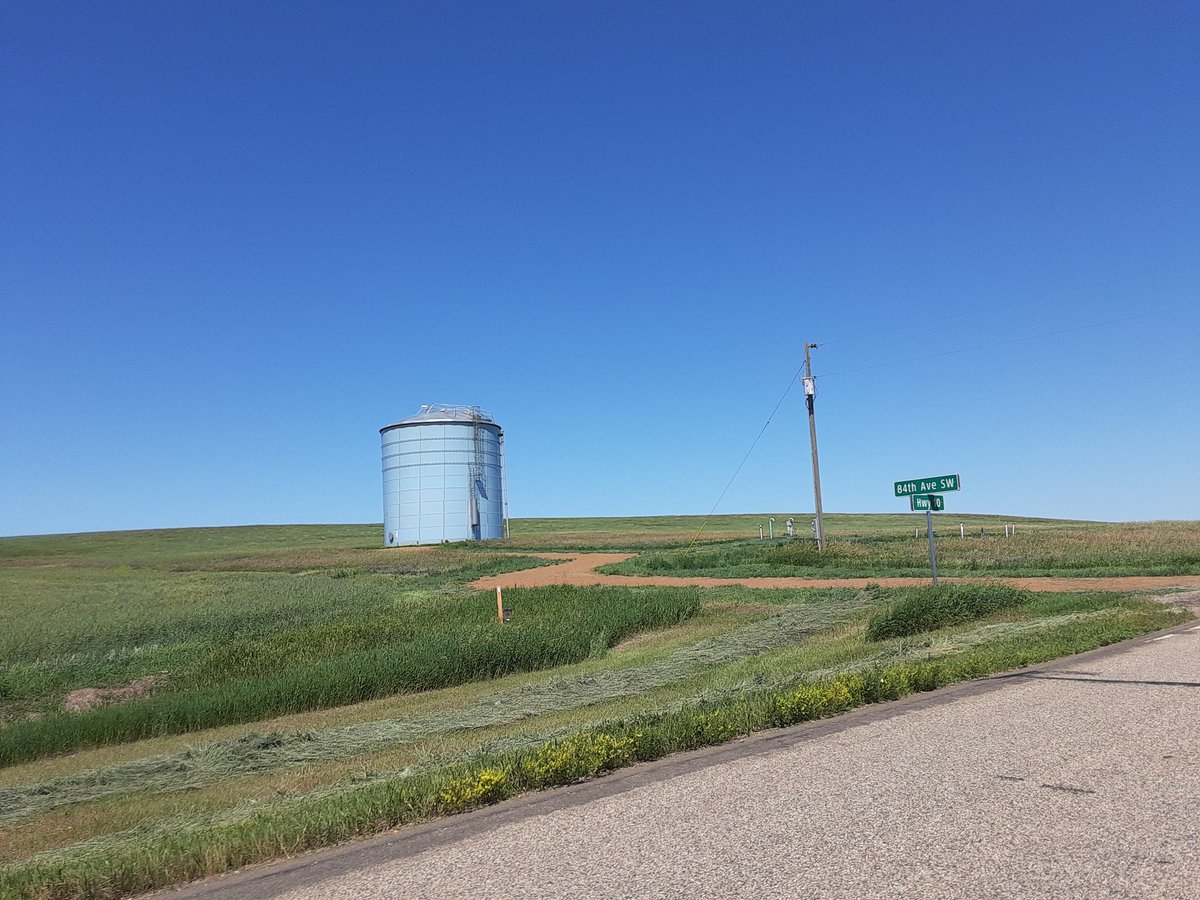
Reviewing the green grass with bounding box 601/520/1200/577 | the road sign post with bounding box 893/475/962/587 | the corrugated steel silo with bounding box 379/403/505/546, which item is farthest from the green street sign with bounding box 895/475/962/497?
the corrugated steel silo with bounding box 379/403/505/546

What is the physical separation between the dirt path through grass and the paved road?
19.8 m

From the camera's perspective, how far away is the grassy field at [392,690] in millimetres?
7398

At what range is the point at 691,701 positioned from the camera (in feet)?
37.9

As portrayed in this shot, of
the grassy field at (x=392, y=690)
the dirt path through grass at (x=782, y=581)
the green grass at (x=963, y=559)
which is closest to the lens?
the grassy field at (x=392, y=690)

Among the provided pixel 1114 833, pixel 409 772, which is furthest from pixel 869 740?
pixel 409 772

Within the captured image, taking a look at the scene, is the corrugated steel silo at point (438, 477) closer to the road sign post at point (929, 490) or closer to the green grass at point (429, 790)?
the road sign post at point (929, 490)

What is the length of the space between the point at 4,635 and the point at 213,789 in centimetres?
1780

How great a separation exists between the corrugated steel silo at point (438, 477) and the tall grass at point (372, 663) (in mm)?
47577

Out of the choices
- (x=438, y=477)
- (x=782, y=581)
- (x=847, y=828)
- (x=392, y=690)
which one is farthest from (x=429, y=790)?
(x=438, y=477)

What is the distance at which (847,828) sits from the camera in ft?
18.3

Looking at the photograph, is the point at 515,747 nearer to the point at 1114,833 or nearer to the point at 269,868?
the point at 269,868

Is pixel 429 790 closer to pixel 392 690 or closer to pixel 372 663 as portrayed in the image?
pixel 392 690

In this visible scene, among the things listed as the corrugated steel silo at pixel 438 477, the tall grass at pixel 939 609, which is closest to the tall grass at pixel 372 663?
the tall grass at pixel 939 609

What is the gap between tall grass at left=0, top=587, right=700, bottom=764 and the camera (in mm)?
14953
